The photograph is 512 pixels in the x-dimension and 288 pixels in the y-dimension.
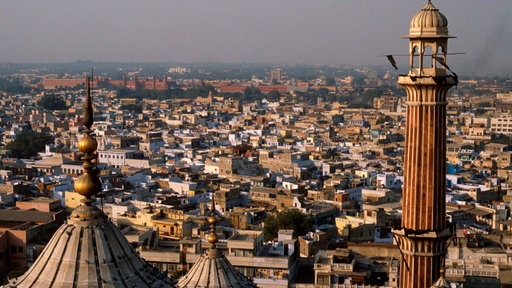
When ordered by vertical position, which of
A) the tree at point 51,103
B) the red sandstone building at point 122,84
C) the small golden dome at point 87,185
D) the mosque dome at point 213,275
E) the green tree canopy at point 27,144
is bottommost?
the green tree canopy at point 27,144

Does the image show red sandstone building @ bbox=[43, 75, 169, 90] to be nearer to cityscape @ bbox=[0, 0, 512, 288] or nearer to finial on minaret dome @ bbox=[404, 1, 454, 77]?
cityscape @ bbox=[0, 0, 512, 288]

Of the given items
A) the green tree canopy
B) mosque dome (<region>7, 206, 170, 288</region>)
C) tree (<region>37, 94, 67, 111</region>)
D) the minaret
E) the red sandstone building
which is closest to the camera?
mosque dome (<region>7, 206, 170, 288</region>)

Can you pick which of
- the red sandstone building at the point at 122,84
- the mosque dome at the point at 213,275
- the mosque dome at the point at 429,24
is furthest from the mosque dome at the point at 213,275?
the red sandstone building at the point at 122,84

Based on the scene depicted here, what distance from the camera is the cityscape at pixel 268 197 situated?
6.39 m

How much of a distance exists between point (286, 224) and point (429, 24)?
44.7 feet

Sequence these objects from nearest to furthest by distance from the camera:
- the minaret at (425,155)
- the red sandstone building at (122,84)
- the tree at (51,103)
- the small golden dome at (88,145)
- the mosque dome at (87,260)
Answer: the mosque dome at (87,260) → the small golden dome at (88,145) → the minaret at (425,155) → the tree at (51,103) → the red sandstone building at (122,84)

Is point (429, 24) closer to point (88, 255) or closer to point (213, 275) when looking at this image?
point (213, 275)

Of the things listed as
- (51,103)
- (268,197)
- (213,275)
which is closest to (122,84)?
(51,103)

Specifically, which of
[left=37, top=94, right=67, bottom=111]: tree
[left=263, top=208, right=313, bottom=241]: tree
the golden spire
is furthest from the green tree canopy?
the golden spire

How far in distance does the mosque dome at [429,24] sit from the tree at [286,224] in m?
13.0

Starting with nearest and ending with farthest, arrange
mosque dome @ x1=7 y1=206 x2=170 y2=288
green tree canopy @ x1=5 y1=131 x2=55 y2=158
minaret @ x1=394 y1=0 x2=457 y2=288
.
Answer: mosque dome @ x1=7 y1=206 x2=170 y2=288 → minaret @ x1=394 y1=0 x2=457 y2=288 → green tree canopy @ x1=5 y1=131 x2=55 y2=158

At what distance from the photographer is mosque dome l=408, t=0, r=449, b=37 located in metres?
9.70

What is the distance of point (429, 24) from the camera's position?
31.9ft

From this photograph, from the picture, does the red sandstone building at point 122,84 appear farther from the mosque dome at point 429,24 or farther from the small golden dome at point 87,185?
the small golden dome at point 87,185
